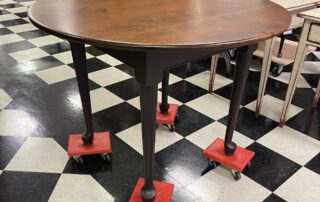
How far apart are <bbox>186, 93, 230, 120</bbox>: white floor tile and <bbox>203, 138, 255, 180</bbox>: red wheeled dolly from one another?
17.5 inches

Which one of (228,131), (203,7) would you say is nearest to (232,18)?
(203,7)

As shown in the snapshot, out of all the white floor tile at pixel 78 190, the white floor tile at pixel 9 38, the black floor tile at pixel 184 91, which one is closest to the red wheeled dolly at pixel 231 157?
the white floor tile at pixel 78 190

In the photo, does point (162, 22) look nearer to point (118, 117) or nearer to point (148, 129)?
point (148, 129)

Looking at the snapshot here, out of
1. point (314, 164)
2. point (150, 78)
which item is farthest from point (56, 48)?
point (314, 164)

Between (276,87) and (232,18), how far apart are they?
5.17 feet

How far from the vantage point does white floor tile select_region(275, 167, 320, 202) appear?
4.86 ft

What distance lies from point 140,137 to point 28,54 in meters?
1.78

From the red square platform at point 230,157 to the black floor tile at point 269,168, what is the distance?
0.27ft

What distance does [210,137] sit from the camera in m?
1.89

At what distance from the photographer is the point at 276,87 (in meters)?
2.55

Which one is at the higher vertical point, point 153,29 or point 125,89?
point 153,29

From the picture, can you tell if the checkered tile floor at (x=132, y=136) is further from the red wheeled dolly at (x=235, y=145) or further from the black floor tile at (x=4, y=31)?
the black floor tile at (x=4, y=31)

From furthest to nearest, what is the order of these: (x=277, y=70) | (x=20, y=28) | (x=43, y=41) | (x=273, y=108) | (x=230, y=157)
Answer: (x=20, y=28) → (x=43, y=41) → (x=277, y=70) → (x=273, y=108) → (x=230, y=157)

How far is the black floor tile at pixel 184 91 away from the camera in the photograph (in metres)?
2.34
